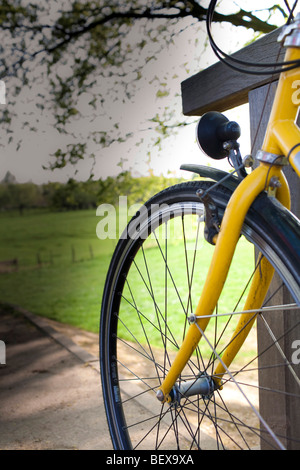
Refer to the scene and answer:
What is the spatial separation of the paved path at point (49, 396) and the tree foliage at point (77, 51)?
1.96 meters

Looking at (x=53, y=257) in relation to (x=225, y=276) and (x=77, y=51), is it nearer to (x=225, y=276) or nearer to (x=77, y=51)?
(x=77, y=51)

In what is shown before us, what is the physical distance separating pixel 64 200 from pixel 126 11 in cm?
417

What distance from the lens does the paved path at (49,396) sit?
1.99m

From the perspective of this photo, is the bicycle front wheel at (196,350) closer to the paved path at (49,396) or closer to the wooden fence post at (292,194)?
the wooden fence post at (292,194)

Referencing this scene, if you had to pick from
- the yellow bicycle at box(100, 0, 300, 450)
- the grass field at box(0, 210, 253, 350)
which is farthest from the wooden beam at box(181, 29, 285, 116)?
the grass field at box(0, 210, 253, 350)

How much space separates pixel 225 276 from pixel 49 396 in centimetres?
205

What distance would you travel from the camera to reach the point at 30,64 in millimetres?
4965

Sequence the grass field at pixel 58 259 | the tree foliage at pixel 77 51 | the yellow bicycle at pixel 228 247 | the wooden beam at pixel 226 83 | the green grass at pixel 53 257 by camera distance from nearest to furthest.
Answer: the yellow bicycle at pixel 228 247, the wooden beam at pixel 226 83, the tree foliage at pixel 77 51, the grass field at pixel 58 259, the green grass at pixel 53 257

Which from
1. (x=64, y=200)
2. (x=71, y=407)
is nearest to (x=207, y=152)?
(x=71, y=407)

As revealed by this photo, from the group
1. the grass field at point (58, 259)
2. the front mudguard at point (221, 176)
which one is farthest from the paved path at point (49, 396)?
the grass field at point (58, 259)

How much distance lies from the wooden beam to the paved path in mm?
1460

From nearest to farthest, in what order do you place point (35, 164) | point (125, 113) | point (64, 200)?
point (125, 113) < point (35, 164) < point (64, 200)

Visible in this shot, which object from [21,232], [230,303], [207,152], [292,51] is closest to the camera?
[292,51]

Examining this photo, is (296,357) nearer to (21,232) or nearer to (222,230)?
(222,230)
